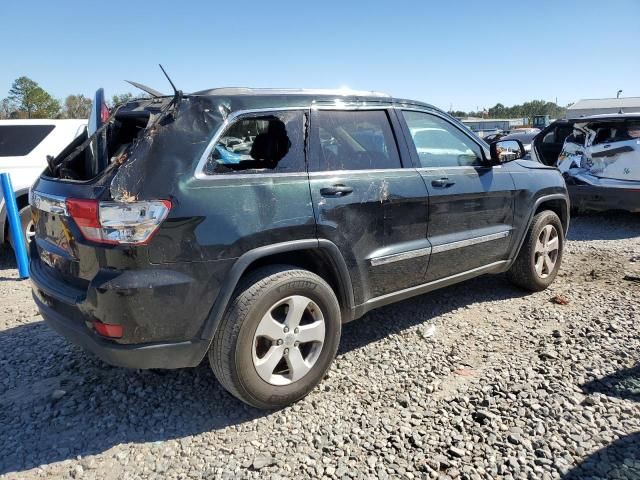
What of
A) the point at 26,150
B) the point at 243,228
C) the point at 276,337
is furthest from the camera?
the point at 26,150

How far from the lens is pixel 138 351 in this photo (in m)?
2.58

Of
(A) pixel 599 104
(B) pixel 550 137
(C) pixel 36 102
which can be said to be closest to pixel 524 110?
(A) pixel 599 104

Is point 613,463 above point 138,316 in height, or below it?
below

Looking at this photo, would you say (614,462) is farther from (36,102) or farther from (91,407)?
(36,102)

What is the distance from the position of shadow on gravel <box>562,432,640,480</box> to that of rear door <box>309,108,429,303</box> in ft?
5.01

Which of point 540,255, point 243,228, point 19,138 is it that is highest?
point 19,138

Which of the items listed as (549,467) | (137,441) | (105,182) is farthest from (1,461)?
(549,467)

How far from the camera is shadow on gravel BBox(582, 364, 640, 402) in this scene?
306 cm

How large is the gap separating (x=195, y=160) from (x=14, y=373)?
84.7 inches

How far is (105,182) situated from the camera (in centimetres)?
252

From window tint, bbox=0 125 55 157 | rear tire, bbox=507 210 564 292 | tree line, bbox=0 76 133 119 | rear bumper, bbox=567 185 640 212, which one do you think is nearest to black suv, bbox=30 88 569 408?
rear tire, bbox=507 210 564 292

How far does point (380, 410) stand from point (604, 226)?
683 cm

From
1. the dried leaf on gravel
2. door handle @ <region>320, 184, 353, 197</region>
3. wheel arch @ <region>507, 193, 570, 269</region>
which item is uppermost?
door handle @ <region>320, 184, 353, 197</region>

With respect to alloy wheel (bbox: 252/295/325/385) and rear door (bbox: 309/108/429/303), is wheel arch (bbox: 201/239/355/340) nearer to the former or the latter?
rear door (bbox: 309/108/429/303)
